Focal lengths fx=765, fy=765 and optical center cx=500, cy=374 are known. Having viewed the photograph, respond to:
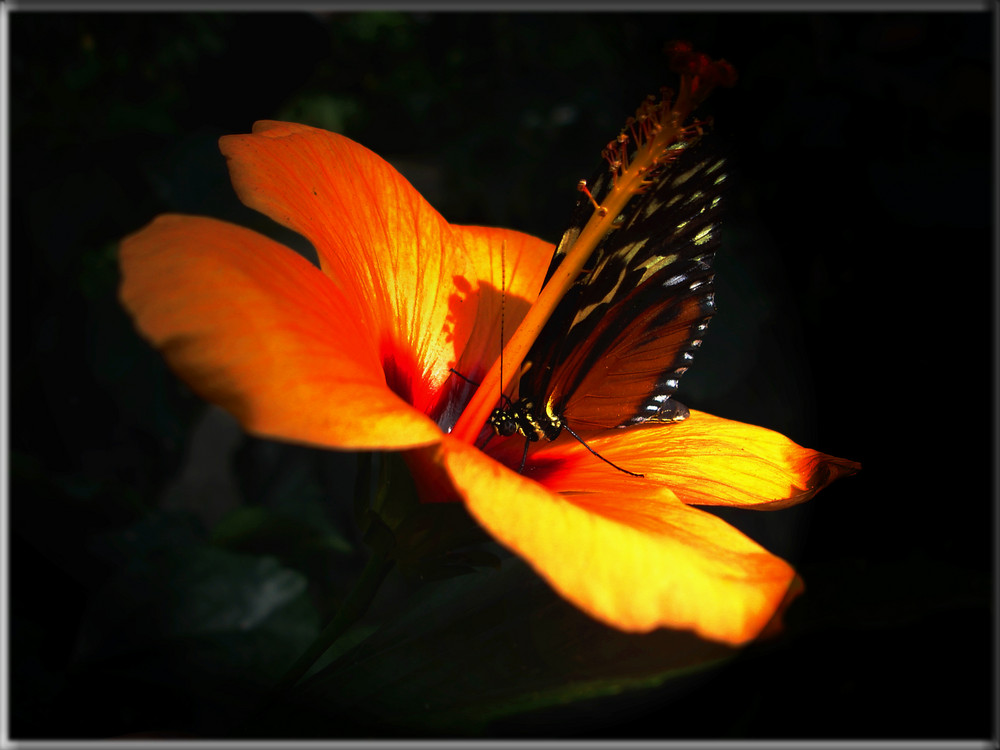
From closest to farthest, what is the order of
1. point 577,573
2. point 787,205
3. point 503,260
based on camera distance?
point 577,573 → point 503,260 → point 787,205

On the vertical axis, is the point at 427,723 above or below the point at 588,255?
below

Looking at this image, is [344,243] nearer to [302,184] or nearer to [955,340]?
[302,184]

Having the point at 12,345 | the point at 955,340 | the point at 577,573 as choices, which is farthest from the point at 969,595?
the point at 12,345

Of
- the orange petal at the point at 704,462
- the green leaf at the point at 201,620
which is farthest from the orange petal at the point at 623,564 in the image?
the green leaf at the point at 201,620

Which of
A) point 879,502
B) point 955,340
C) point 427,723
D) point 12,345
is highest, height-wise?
point 955,340

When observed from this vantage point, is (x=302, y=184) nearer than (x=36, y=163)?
Yes

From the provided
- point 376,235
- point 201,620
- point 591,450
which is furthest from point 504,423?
point 201,620

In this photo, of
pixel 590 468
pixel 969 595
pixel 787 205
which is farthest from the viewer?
pixel 787 205
